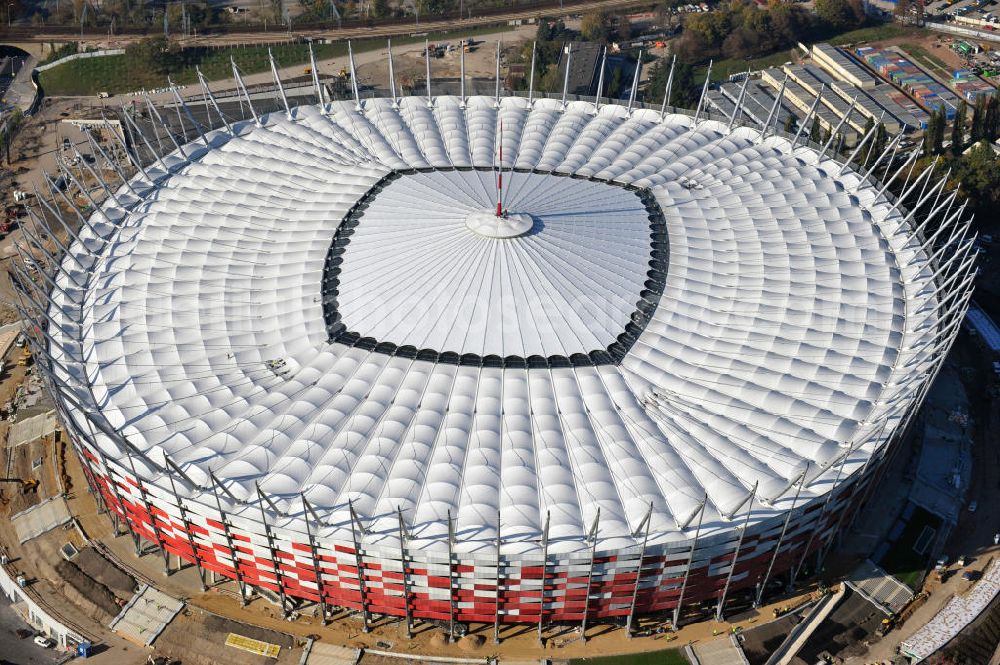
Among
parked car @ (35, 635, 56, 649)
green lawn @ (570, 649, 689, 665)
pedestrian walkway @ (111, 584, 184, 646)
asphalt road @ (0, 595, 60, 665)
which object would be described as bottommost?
asphalt road @ (0, 595, 60, 665)

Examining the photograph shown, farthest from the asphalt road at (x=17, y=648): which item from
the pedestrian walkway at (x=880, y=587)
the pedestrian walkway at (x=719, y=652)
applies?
the pedestrian walkway at (x=880, y=587)

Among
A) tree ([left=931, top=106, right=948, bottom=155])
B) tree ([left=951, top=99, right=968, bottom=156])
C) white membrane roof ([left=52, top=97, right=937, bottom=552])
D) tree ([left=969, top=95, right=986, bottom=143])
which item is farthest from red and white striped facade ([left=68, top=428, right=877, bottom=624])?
tree ([left=969, top=95, right=986, bottom=143])

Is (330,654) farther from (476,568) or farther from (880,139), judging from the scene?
(880,139)

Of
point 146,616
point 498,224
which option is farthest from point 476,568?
point 498,224

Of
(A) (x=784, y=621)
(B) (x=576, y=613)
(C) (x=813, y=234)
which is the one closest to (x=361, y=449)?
(B) (x=576, y=613)

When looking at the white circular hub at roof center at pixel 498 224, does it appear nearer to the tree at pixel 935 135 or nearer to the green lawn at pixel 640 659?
the green lawn at pixel 640 659

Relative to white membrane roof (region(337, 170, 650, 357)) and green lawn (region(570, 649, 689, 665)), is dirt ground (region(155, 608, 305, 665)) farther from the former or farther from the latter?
white membrane roof (region(337, 170, 650, 357))
